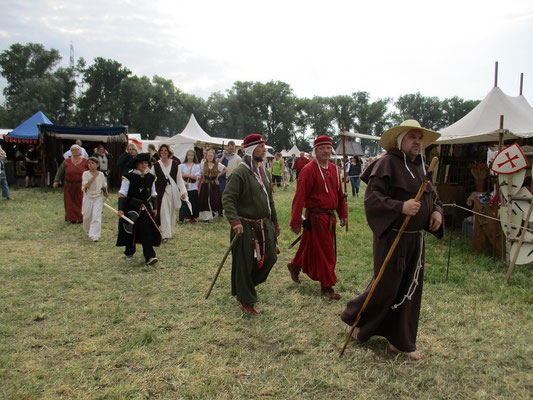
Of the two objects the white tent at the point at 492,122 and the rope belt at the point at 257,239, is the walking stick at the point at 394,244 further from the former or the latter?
the white tent at the point at 492,122

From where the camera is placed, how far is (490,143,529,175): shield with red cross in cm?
505

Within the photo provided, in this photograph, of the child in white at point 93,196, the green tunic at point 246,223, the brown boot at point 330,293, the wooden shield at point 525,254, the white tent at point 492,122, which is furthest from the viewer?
the white tent at point 492,122

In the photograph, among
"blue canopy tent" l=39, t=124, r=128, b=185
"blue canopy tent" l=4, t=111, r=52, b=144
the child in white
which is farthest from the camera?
"blue canopy tent" l=4, t=111, r=52, b=144

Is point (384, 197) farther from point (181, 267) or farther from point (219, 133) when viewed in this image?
point (219, 133)

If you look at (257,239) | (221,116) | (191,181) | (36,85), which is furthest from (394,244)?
(221,116)

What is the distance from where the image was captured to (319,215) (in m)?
4.40

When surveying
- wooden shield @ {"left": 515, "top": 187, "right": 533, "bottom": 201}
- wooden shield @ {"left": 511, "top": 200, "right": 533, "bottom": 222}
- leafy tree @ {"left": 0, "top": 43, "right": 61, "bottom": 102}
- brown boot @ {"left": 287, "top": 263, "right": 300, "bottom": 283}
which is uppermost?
leafy tree @ {"left": 0, "top": 43, "right": 61, "bottom": 102}

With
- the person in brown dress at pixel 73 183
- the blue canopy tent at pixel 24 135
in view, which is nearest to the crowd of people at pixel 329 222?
the person in brown dress at pixel 73 183

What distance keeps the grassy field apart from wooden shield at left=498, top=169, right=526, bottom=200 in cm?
111

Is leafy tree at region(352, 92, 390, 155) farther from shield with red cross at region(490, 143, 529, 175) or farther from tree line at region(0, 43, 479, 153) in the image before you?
shield with red cross at region(490, 143, 529, 175)

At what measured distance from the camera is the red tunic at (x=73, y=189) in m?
8.85

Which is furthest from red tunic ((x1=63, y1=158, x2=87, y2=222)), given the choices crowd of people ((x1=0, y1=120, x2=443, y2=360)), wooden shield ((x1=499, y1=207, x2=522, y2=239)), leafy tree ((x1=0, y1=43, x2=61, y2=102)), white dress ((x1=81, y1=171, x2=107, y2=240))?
leafy tree ((x1=0, y1=43, x2=61, y2=102))

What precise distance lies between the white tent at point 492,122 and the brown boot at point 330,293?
486 centimetres

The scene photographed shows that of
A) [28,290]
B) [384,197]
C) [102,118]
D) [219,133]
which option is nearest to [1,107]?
[102,118]
